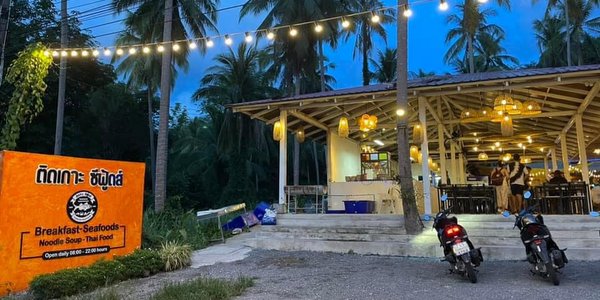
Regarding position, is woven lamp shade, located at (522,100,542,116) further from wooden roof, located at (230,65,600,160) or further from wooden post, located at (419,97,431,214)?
wooden post, located at (419,97,431,214)

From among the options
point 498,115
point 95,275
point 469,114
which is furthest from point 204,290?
point 469,114

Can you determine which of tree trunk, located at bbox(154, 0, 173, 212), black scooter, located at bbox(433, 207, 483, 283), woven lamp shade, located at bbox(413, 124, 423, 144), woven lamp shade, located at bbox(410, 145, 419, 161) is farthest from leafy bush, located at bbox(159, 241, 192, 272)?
woven lamp shade, located at bbox(410, 145, 419, 161)

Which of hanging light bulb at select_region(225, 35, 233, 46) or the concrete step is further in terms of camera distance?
hanging light bulb at select_region(225, 35, 233, 46)

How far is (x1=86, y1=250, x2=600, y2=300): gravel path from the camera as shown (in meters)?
5.12

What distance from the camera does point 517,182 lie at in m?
10.0

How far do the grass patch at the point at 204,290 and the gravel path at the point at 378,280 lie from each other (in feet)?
0.51

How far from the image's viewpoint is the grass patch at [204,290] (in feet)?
16.1

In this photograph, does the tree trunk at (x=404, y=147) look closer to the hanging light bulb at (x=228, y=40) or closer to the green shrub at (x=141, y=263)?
the hanging light bulb at (x=228, y=40)

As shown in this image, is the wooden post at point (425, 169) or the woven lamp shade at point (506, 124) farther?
the woven lamp shade at point (506, 124)

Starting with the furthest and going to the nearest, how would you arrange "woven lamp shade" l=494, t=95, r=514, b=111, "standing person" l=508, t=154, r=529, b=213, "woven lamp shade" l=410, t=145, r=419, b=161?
"woven lamp shade" l=410, t=145, r=419, b=161 → "woven lamp shade" l=494, t=95, r=514, b=111 → "standing person" l=508, t=154, r=529, b=213

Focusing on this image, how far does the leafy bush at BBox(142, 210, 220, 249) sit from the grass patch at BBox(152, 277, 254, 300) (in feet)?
12.7

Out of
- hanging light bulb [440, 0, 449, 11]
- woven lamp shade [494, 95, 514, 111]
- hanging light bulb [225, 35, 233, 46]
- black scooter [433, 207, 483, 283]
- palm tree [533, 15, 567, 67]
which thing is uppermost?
palm tree [533, 15, 567, 67]

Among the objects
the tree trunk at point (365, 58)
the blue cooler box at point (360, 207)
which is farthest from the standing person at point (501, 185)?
the tree trunk at point (365, 58)

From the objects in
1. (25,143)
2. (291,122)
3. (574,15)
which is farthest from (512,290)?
(574,15)
